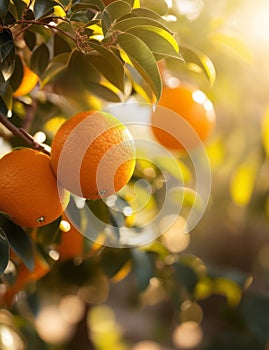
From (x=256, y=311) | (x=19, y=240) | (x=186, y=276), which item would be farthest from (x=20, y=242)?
(x=256, y=311)

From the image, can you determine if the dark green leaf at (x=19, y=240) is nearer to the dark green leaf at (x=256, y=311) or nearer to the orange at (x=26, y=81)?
the orange at (x=26, y=81)

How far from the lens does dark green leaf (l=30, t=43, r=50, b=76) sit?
3.27ft

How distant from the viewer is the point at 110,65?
0.88 metres

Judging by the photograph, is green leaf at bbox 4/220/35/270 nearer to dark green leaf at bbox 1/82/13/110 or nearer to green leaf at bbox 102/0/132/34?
dark green leaf at bbox 1/82/13/110

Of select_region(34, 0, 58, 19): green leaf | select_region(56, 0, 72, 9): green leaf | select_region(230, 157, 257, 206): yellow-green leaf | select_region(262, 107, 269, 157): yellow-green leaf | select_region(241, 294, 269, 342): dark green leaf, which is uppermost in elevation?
select_region(34, 0, 58, 19): green leaf

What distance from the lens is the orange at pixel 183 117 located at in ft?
3.75

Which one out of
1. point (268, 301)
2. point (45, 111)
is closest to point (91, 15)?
point (45, 111)

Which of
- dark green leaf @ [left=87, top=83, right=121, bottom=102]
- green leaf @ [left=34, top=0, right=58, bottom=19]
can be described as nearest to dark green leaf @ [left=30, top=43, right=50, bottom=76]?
dark green leaf @ [left=87, top=83, right=121, bottom=102]

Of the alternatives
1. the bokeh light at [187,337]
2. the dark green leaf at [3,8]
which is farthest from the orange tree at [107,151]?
the bokeh light at [187,337]

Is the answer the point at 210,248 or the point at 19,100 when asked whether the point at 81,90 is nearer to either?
the point at 19,100

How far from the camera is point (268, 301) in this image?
1555 millimetres

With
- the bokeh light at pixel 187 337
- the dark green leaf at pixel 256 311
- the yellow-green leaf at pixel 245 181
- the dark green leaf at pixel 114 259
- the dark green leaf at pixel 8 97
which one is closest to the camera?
the dark green leaf at pixel 8 97

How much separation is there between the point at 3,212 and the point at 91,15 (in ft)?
0.92

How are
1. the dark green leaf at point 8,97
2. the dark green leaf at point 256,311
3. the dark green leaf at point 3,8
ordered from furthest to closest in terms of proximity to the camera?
the dark green leaf at point 256,311 → the dark green leaf at point 8,97 → the dark green leaf at point 3,8
